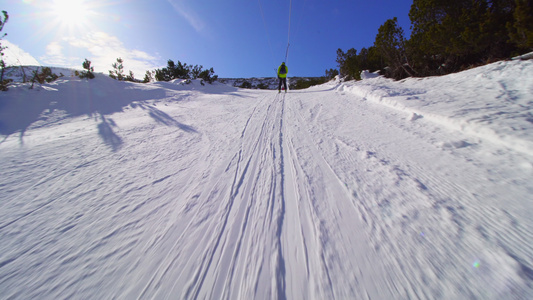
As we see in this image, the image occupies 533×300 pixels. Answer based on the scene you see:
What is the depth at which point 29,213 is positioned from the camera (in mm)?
1810

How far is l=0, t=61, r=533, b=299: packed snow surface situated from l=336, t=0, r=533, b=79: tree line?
5.63 meters

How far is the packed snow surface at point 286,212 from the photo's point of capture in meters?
1.14

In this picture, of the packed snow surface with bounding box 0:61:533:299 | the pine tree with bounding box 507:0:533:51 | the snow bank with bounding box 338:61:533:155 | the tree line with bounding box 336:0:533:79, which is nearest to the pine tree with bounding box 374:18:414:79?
the tree line with bounding box 336:0:533:79

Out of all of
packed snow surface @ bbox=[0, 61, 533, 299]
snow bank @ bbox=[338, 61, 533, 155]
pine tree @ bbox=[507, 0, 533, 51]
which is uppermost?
pine tree @ bbox=[507, 0, 533, 51]

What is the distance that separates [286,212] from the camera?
1712mm

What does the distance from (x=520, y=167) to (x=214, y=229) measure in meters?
3.38

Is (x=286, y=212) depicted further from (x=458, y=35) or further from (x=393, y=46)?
(x=393, y=46)

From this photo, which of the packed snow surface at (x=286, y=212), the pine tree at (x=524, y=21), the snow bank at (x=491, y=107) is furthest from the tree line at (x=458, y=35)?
the packed snow surface at (x=286, y=212)

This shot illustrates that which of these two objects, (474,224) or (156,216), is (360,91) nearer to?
(474,224)

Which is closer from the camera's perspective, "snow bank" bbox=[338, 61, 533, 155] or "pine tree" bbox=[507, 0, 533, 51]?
"snow bank" bbox=[338, 61, 533, 155]

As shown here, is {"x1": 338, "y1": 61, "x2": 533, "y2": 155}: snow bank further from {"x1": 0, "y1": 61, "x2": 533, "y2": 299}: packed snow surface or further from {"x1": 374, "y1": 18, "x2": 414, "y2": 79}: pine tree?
{"x1": 374, "y1": 18, "x2": 414, "y2": 79}: pine tree

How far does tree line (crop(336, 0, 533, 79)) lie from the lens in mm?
6277

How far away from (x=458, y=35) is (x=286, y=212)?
12.8 meters

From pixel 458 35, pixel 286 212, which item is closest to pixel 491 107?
pixel 286 212
